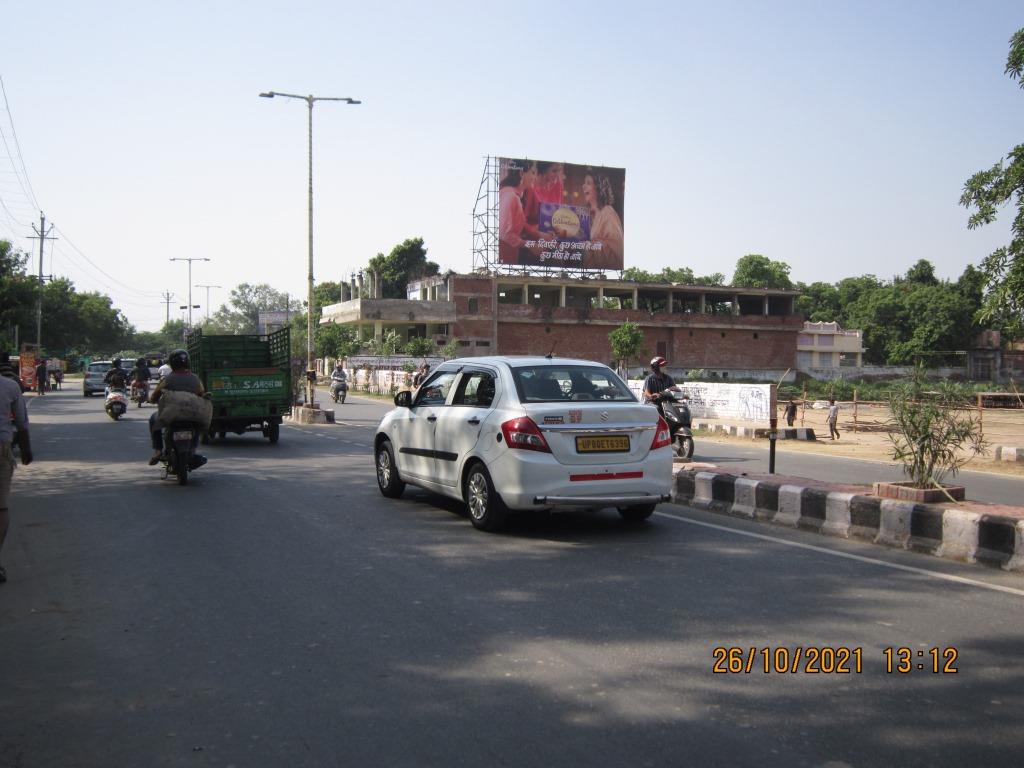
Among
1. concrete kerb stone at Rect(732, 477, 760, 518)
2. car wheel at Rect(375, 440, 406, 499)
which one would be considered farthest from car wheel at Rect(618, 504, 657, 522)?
car wheel at Rect(375, 440, 406, 499)

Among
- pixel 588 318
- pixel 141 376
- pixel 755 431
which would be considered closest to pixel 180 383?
pixel 755 431

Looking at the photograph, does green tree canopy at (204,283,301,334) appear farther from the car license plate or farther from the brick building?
the car license plate

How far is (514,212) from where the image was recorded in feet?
198

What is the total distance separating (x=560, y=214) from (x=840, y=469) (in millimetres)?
47552

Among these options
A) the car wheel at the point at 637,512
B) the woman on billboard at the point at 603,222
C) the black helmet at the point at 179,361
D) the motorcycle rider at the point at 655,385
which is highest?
the woman on billboard at the point at 603,222

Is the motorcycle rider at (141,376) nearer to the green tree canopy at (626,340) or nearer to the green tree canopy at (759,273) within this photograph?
the green tree canopy at (626,340)

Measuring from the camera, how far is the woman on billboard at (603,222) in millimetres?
62156

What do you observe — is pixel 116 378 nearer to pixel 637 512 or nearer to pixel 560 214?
pixel 637 512

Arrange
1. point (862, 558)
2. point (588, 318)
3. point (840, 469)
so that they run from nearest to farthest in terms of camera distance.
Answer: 1. point (862, 558)
2. point (840, 469)
3. point (588, 318)

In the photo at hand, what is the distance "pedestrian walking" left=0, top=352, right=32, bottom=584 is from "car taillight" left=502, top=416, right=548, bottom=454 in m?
3.78

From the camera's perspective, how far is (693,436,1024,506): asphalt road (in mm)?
13055

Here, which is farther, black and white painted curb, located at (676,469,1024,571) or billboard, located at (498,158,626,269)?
billboard, located at (498,158,626,269)

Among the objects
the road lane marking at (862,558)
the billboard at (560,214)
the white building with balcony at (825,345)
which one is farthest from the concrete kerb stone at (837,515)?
the white building with balcony at (825,345)

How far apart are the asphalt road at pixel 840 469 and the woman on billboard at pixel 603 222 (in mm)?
43520
